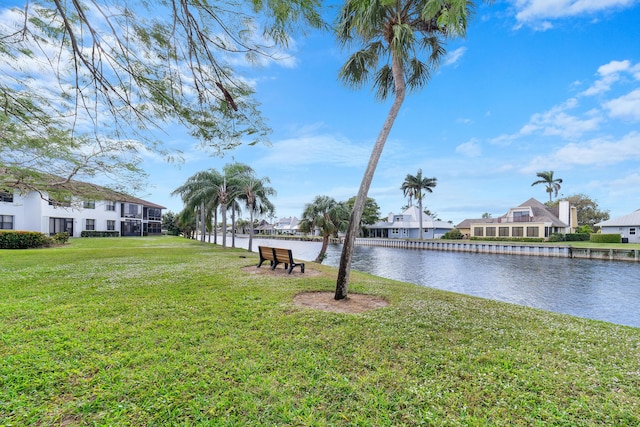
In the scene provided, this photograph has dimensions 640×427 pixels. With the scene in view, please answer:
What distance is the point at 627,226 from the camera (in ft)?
119

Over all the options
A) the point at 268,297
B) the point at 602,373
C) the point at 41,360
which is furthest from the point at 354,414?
the point at 268,297

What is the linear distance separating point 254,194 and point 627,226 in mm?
48545

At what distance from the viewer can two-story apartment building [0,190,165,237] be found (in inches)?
987

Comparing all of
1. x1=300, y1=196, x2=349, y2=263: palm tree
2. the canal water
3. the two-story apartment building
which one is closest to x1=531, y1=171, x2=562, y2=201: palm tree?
the canal water

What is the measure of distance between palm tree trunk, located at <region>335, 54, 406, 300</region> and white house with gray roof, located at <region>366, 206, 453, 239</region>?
5303 cm

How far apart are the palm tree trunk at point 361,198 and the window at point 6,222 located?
1401 inches

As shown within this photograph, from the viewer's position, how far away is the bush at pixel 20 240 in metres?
18.1

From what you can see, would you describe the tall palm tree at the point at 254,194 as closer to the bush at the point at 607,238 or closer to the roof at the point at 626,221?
the bush at the point at 607,238

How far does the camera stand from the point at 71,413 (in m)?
2.43

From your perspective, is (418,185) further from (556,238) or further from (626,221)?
(626,221)

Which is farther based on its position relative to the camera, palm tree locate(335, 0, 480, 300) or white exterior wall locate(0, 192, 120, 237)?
white exterior wall locate(0, 192, 120, 237)

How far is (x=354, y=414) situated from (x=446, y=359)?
163cm

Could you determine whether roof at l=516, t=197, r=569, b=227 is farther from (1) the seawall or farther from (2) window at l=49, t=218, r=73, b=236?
(2) window at l=49, t=218, r=73, b=236

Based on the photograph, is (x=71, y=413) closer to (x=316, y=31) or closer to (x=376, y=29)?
(x=316, y=31)
